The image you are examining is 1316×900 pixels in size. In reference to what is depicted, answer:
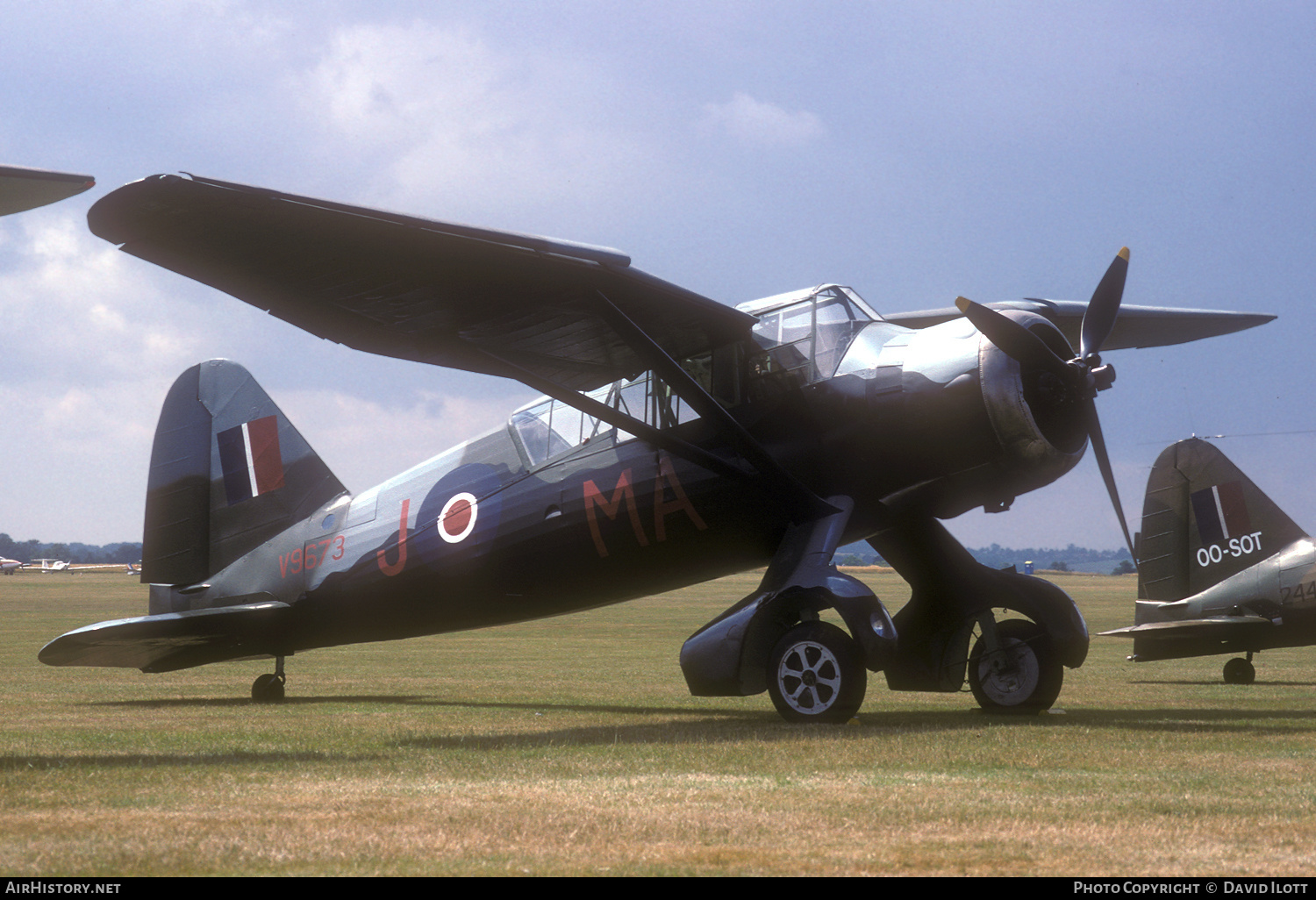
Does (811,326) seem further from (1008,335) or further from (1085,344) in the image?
(1085,344)

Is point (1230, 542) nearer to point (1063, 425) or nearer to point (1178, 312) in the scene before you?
point (1178, 312)

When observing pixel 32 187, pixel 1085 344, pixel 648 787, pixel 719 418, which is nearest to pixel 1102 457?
pixel 1085 344

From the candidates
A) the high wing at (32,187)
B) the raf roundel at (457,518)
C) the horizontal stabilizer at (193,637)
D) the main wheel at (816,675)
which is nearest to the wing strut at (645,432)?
the main wheel at (816,675)

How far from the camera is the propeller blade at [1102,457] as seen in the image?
40.1 ft

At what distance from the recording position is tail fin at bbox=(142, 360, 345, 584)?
17.2 m

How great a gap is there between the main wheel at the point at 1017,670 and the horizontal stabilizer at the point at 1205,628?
7784 millimetres

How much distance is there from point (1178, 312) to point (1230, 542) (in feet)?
21.3

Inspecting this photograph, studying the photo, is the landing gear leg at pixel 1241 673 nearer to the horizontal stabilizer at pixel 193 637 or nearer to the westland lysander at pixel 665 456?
the westland lysander at pixel 665 456

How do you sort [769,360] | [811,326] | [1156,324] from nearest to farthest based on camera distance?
[811,326], [769,360], [1156,324]

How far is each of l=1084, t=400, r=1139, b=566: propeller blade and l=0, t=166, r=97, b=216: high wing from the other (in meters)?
9.27

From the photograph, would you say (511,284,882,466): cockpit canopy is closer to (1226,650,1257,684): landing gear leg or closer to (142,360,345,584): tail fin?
(142,360,345,584): tail fin

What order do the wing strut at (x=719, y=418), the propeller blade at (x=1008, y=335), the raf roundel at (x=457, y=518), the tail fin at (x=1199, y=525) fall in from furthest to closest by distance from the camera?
1. the tail fin at (x=1199, y=525)
2. the raf roundel at (x=457, y=518)
3. the wing strut at (x=719, y=418)
4. the propeller blade at (x=1008, y=335)

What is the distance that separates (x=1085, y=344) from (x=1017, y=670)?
12.5 ft

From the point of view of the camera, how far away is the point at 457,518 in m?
15.0
